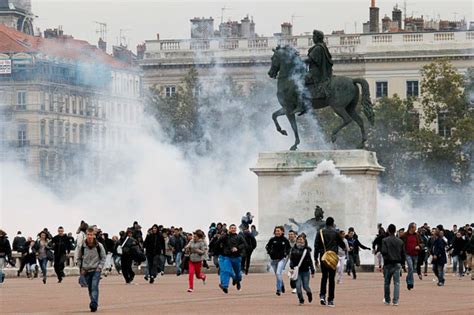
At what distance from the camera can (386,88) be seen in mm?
141625

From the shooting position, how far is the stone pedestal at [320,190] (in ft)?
211

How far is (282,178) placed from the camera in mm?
65000

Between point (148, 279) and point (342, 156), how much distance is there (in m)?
8.99

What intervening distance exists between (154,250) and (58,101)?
314 feet

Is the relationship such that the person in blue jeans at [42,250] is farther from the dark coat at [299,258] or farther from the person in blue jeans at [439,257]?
the dark coat at [299,258]

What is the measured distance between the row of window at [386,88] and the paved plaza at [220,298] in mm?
82724

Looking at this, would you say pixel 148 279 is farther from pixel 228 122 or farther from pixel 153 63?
pixel 153 63

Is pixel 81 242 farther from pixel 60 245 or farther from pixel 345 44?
pixel 345 44

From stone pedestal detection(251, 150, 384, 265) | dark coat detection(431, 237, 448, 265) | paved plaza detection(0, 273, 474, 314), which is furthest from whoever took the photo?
stone pedestal detection(251, 150, 384, 265)

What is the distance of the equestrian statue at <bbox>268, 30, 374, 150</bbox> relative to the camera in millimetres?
65062

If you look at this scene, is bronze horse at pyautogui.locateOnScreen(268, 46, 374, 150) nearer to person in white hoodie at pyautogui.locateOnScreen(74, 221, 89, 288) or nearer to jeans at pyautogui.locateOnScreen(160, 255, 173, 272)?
jeans at pyautogui.locateOnScreen(160, 255, 173, 272)

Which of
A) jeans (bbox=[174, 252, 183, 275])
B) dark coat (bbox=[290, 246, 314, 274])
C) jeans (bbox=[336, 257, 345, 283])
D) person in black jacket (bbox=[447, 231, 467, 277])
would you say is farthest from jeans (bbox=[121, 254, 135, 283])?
dark coat (bbox=[290, 246, 314, 274])

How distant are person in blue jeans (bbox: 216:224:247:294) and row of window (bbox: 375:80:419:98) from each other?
9126 cm

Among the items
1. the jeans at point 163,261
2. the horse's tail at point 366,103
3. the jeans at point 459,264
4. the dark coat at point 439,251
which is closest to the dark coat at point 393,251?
the dark coat at point 439,251
